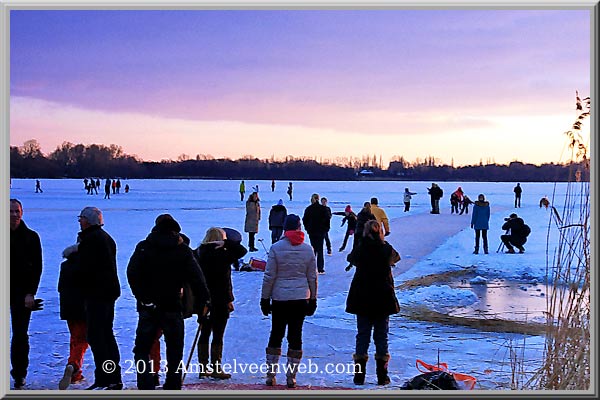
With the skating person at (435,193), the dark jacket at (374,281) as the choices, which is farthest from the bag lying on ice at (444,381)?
the skating person at (435,193)

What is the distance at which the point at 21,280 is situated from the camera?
20.3ft

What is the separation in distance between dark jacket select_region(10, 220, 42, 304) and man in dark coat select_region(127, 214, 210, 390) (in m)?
0.96

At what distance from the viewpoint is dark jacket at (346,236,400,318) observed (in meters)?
6.60

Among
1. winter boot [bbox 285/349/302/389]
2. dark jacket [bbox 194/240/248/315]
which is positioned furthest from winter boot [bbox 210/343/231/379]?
winter boot [bbox 285/349/302/389]

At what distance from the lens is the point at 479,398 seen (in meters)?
5.20

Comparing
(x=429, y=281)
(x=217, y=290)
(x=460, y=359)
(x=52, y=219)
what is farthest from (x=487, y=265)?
(x=52, y=219)

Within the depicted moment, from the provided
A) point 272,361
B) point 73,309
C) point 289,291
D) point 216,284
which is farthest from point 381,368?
point 73,309

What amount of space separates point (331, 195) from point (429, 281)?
36.8m

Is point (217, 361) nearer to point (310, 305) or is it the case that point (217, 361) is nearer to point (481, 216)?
point (310, 305)

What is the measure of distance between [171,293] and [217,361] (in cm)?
125

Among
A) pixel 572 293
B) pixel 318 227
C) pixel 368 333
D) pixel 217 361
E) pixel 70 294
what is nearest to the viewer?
pixel 572 293

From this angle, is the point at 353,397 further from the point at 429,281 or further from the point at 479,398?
the point at 429,281

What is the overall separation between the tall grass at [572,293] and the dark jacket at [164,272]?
9.26 ft

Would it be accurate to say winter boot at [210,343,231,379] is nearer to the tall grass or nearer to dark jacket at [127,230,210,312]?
dark jacket at [127,230,210,312]
